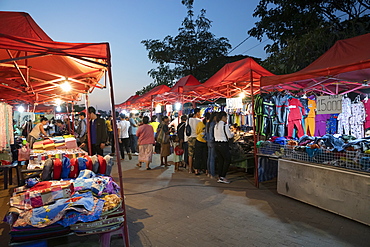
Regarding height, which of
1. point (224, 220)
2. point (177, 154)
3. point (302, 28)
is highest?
point (302, 28)

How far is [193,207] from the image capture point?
203 inches

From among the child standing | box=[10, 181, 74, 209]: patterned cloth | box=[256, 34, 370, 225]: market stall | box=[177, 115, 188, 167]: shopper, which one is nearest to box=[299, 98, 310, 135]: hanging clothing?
box=[256, 34, 370, 225]: market stall

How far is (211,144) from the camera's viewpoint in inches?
288

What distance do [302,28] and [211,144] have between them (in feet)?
32.8

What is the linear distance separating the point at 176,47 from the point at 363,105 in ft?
62.1

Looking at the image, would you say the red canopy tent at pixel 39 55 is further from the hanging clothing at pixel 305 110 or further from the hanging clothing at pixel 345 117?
the hanging clothing at pixel 345 117

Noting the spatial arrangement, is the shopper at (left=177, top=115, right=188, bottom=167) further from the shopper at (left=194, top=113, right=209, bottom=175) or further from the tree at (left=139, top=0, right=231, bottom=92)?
the tree at (left=139, top=0, right=231, bottom=92)

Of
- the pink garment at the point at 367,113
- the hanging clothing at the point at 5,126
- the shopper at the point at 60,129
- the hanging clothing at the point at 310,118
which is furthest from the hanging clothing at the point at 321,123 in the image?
the shopper at the point at 60,129

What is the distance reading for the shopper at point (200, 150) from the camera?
7676mm

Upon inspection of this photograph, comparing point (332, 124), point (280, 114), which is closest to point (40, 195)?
point (280, 114)

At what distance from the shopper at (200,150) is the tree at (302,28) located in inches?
252

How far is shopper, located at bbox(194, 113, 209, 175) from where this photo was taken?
7676 millimetres

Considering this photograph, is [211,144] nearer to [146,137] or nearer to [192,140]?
[192,140]

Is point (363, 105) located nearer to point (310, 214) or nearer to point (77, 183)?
point (310, 214)
